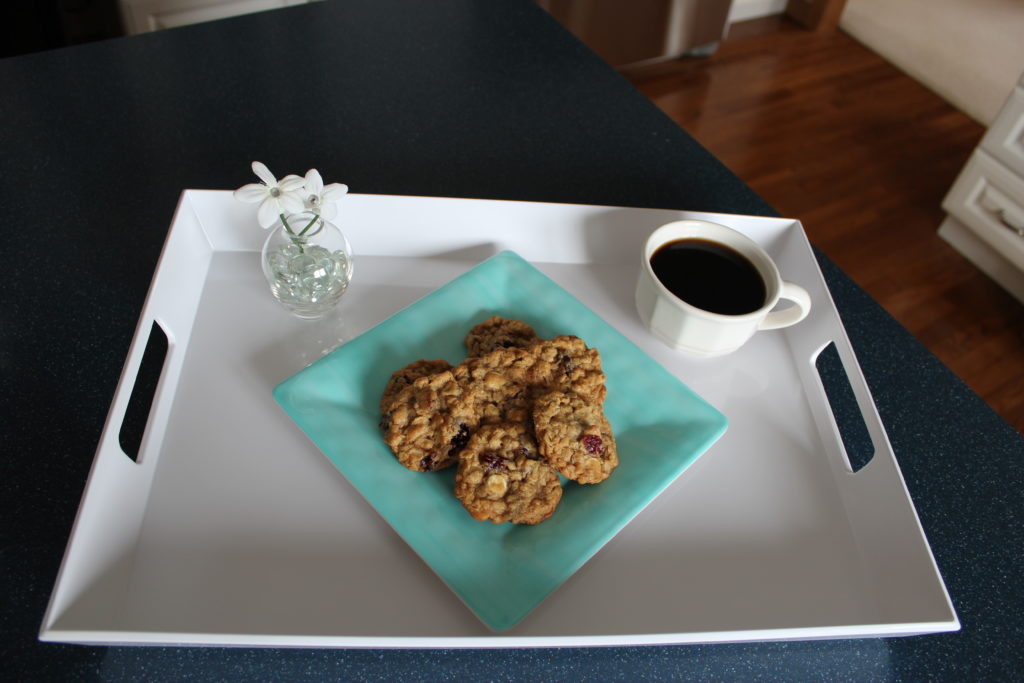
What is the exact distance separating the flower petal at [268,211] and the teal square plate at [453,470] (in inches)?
6.6

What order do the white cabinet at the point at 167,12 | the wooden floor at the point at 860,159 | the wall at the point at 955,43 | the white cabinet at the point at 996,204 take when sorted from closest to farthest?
the white cabinet at the point at 167,12 < the white cabinet at the point at 996,204 < the wooden floor at the point at 860,159 < the wall at the point at 955,43

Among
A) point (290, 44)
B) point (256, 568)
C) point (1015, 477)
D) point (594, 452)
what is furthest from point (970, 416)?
point (290, 44)

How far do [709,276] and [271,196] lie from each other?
515 mm

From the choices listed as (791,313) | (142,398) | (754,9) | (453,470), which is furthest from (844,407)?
(754,9)

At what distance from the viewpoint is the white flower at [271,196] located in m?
0.71

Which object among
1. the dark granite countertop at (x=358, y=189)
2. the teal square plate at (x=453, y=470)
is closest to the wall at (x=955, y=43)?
the dark granite countertop at (x=358, y=189)

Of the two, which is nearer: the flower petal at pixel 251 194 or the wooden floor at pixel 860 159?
the flower petal at pixel 251 194

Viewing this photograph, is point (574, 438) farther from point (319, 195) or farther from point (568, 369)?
point (319, 195)

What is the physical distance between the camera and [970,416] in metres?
0.85

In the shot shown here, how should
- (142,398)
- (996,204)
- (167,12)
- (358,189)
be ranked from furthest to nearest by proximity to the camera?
(996,204), (167,12), (358,189), (142,398)

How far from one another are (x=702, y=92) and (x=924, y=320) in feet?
3.91

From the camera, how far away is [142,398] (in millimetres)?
790

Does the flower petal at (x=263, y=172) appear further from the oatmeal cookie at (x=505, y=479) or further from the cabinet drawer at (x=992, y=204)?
the cabinet drawer at (x=992, y=204)

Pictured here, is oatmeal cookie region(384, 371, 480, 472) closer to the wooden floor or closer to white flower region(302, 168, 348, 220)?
white flower region(302, 168, 348, 220)
